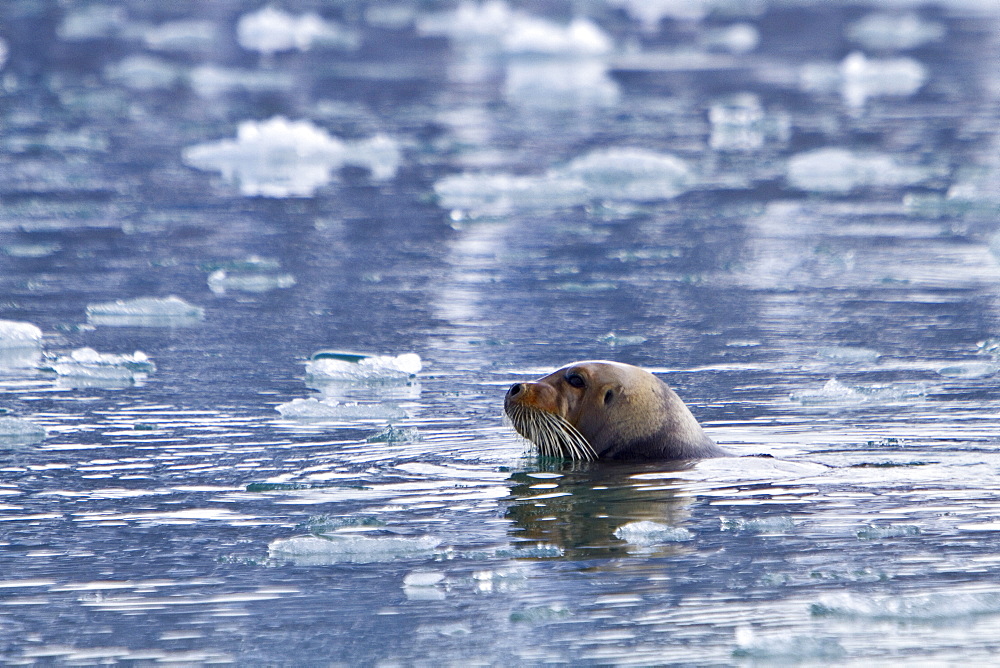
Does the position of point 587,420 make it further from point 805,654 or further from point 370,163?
point 370,163

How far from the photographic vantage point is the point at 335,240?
11391 mm

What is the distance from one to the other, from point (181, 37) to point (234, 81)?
5.22 meters

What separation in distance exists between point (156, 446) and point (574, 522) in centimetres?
179

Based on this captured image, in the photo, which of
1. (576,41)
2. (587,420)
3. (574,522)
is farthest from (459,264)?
(576,41)

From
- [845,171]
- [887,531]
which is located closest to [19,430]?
[887,531]

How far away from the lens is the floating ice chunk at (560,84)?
19766mm

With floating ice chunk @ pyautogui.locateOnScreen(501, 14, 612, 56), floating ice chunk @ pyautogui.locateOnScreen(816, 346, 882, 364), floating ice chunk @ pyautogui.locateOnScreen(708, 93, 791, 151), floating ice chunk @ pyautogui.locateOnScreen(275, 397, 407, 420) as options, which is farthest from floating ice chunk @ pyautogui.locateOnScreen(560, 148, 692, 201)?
floating ice chunk @ pyautogui.locateOnScreen(501, 14, 612, 56)

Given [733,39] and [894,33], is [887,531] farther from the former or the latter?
[894,33]

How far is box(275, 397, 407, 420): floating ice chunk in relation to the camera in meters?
6.68

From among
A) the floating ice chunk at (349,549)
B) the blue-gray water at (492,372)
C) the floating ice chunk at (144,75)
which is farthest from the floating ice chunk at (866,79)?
the floating ice chunk at (349,549)

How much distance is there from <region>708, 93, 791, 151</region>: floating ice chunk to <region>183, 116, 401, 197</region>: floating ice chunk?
129 inches

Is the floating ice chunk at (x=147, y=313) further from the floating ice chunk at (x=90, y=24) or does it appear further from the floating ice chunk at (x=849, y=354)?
the floating ice chunk at (x=90, y=24)

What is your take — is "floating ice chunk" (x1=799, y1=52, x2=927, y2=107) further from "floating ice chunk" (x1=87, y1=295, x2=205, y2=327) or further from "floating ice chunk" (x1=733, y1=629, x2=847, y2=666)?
"floating ice chunk" (x1=733, y1=629, x2=847, y2=666)

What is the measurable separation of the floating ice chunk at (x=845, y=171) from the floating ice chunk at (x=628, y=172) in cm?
97
